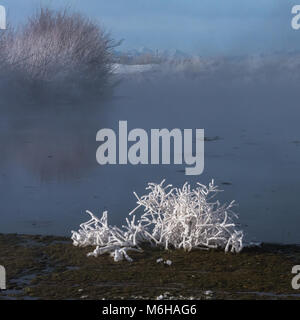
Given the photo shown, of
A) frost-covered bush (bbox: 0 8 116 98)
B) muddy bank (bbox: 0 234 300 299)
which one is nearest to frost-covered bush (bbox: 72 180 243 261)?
muddy bank (bbox: 0 234 300 299)

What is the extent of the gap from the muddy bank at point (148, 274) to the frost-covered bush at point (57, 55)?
29.3ft

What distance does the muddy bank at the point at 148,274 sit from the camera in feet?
8.70

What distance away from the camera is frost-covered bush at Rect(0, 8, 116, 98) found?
1188 centimetres

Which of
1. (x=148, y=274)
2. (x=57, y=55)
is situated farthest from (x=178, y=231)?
(x=57, y=55)

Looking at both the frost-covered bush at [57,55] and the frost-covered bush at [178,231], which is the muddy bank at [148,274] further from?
the frost-covered bush at [57,55]

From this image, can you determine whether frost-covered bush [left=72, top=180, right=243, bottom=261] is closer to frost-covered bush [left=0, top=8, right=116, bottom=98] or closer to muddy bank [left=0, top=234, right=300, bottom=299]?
muddy bank [left=0, top=234, right=300, bottom=299]

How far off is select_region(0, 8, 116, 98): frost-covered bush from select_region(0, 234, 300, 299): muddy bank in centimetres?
892

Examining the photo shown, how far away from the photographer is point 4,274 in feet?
9.50

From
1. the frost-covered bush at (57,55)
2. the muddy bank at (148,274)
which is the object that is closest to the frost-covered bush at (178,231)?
the muddy bank at (148,274)

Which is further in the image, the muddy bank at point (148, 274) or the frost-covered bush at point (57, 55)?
the frost-covered bush at point (57, 55)

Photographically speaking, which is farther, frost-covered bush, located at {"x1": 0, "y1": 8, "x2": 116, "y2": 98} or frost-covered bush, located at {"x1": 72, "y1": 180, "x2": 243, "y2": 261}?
frost-covered bush, located at {"x1": 0, "y1": 8, "x2": 116, "y2": 98}

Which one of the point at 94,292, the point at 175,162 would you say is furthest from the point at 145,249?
the point at 175,162

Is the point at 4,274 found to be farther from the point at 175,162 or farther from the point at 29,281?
the point at 175,162

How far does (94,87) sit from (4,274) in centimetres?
1076
